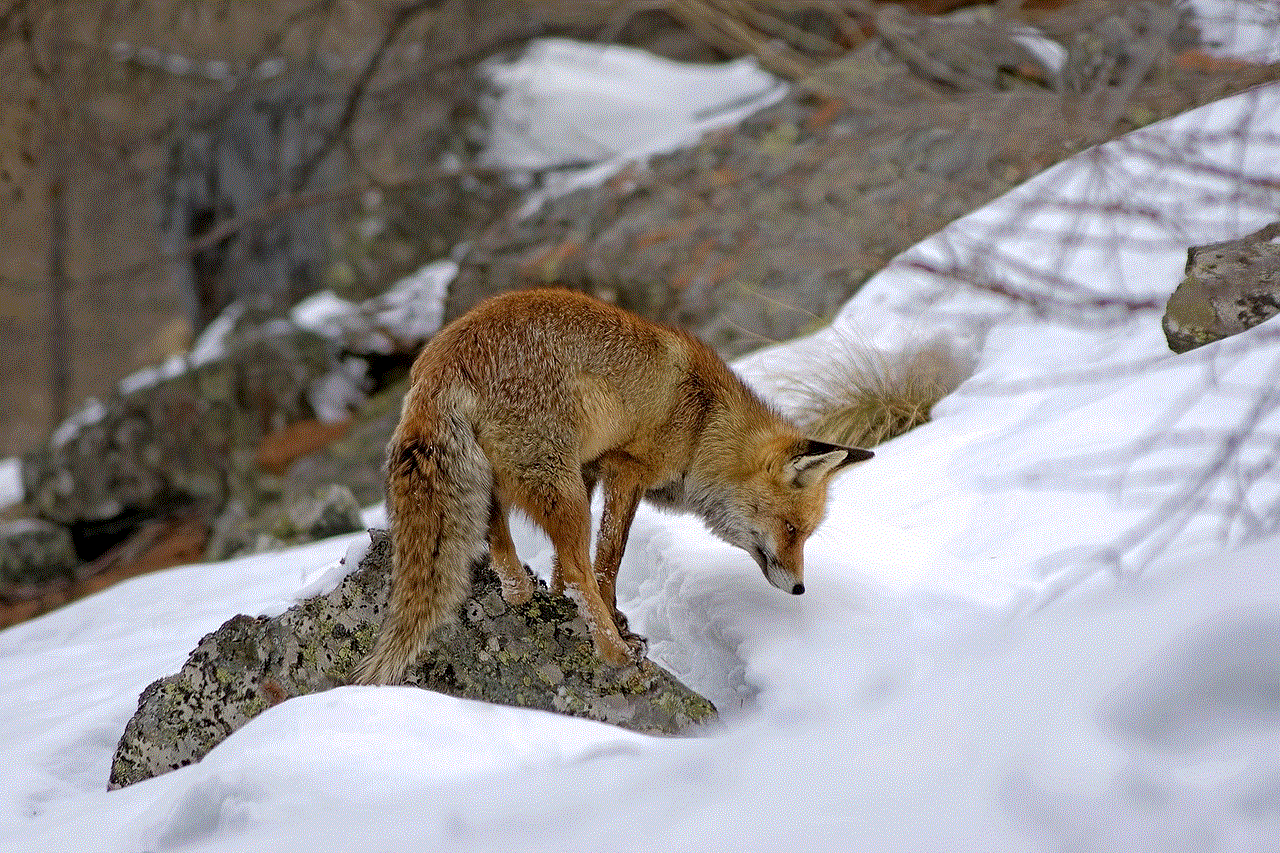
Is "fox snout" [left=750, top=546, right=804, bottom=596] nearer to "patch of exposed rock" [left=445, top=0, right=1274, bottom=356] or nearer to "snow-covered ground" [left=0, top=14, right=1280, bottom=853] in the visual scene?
"snow-covered ground" [left=0, top=14, right=1280, bottom=853]

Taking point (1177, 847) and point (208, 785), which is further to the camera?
point (208, 785)

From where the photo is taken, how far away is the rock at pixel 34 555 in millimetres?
11133

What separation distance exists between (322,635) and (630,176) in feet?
28.4

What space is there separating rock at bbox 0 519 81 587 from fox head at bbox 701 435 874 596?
929 centimetres

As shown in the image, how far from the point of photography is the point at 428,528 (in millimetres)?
3584

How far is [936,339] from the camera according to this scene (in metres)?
7.04

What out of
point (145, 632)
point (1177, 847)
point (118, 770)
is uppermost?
point (1177, 847)

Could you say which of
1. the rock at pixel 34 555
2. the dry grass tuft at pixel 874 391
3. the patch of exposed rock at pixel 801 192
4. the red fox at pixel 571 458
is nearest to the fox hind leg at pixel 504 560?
the red fox at pixel 571 458

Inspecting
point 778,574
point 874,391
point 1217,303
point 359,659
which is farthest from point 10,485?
point 1217,303

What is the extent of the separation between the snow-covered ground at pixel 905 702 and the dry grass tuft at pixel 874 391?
3.22 feet

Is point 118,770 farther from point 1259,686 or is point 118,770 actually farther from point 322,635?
point 1259,686

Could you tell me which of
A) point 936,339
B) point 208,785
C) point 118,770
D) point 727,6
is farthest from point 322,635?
point 936,339

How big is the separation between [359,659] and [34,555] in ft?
30.6

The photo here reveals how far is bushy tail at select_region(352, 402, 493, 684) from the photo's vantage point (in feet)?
11.5
